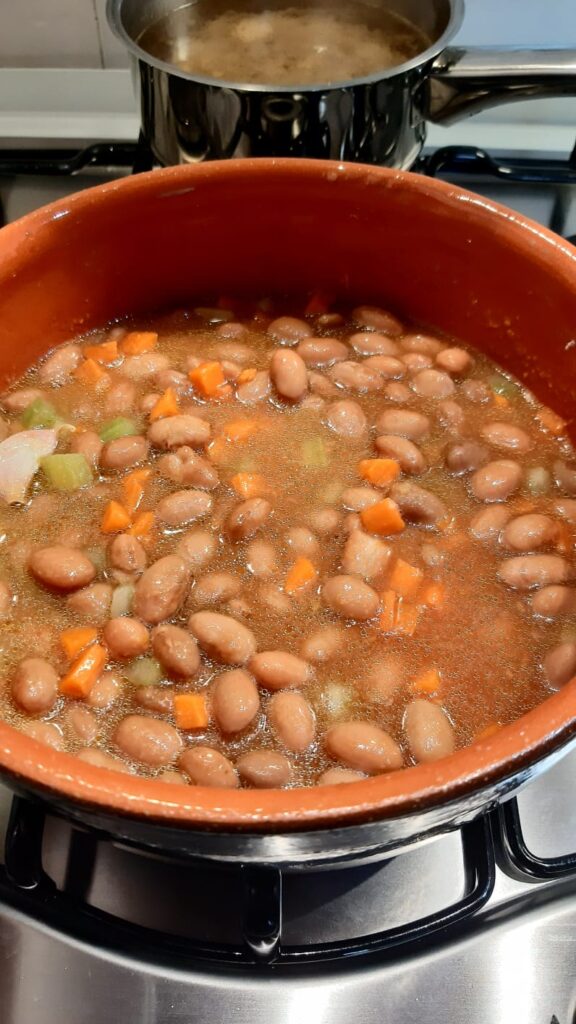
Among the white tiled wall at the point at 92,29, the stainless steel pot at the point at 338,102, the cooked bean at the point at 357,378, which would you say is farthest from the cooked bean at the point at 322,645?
the white tiled wall at the point at 92,29

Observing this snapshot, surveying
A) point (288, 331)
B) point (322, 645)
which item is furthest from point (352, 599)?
point (288, 331)

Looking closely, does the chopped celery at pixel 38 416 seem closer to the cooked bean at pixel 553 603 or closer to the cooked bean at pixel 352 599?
the cooked bean at pixel 352 599

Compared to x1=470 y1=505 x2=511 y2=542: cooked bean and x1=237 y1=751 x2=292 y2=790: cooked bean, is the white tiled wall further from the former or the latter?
x1=237 y1=751 x2=292 y2=790: cooked bean

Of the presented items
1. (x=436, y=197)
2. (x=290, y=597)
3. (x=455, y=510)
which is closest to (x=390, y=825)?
(x=290, y=597)

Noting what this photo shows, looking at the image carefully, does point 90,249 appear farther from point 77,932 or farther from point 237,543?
point 77,932

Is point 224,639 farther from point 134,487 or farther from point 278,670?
point 134,487

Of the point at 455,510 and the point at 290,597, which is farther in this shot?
the point at 455,510

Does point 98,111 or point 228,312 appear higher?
point 98,111
